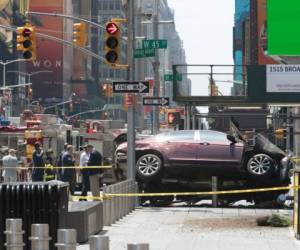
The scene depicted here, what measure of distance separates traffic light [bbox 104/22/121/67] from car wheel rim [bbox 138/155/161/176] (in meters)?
2.87

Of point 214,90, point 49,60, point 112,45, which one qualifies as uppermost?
point 49,60

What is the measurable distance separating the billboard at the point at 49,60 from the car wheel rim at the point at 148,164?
134 metres

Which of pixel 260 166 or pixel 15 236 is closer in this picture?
pixel 15 236

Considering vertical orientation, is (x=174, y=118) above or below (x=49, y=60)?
below

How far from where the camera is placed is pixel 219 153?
19.5 metres

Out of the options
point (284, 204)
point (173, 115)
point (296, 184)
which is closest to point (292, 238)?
point (296, 184)

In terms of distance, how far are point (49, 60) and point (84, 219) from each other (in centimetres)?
14420

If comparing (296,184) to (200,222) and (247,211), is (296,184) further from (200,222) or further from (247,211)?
(247,211)

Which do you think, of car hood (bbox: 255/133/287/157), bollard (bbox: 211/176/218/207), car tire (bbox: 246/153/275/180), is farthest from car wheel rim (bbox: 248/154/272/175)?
bollard (bbox: 211/176/218/207)

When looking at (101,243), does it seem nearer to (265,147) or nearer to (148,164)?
(148,164)

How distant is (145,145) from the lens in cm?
1997

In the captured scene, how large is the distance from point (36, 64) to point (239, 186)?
137811 millimetres

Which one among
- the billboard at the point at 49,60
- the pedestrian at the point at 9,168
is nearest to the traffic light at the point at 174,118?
the pedestrian at the point at 9,168

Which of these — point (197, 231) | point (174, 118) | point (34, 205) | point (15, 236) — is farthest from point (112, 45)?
point (174, 118)
